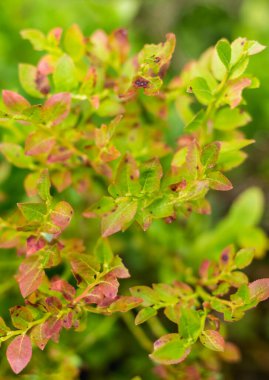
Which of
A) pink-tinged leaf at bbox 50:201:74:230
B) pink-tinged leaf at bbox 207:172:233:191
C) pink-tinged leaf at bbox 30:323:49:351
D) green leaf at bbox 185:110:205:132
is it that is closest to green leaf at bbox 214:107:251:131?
green leaf at bbox 185:110:205:132

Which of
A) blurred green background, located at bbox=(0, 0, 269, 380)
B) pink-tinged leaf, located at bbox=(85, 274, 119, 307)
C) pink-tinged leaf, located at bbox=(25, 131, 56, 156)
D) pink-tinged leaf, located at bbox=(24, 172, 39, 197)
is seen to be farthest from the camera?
blurred green background, located at bbox=(0, 0, 269, 380)

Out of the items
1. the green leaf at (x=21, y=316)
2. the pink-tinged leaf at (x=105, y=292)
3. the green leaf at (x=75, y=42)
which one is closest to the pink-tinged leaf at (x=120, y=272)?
the pink-tinged leaf at (x=105, y=292)

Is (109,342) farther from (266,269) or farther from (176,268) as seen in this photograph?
(266,269)

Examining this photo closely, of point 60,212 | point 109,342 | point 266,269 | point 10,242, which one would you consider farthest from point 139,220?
point 266,269

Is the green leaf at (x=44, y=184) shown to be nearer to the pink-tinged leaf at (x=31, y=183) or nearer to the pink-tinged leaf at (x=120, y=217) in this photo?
the pink-tinged leaf at (x=120, y=217)

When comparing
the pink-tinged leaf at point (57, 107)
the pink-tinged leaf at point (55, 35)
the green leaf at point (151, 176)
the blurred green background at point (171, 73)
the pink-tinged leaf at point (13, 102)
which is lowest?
the blurred green background at point (171, 73)

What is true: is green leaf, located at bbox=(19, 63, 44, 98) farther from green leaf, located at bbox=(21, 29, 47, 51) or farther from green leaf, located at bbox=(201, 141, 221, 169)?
green leaf, located at bbox=(201, 141, 221, 169)

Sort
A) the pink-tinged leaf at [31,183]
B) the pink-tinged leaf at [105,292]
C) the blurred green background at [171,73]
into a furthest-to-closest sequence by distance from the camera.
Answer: the blurred green background at [171,73], the pink-tinged leaf at [31,183], the pink-tinged leaf at [105,292]
